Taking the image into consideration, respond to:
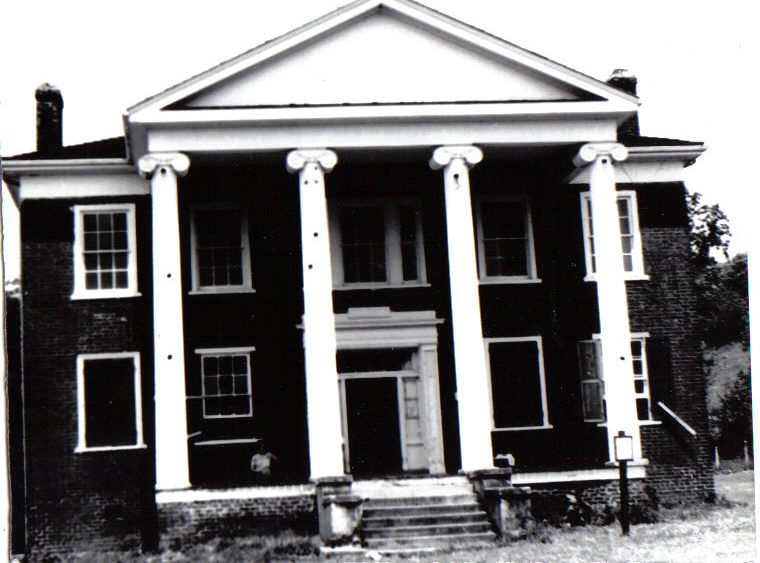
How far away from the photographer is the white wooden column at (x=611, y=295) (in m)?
21.8

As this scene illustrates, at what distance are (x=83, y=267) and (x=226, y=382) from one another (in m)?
3.90

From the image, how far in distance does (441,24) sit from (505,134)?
2.44 m

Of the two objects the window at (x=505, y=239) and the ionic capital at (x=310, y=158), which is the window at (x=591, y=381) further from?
the ionic capital at (x=310, y=158)

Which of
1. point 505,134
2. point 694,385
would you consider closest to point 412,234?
point 505,134

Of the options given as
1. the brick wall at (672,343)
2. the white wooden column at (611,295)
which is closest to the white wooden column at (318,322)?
the white wooden column at (611,295)

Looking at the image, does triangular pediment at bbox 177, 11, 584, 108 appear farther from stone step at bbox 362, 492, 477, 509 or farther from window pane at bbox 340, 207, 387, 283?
stone step at bbox 362, 492, 477, 509

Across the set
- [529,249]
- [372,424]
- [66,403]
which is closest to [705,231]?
[529,249]

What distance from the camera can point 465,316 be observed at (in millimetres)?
21469

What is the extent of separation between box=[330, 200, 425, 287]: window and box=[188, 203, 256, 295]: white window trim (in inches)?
72.5

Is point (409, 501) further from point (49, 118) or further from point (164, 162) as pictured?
point (49, 118)

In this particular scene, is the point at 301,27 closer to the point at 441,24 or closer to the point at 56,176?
the point at 441,24

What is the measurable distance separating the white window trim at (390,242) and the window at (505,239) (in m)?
1.32

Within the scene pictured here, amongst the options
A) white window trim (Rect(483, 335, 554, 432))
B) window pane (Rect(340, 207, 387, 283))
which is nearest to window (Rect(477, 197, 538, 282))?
white window trim (Rect(483, 335, 554, 432))

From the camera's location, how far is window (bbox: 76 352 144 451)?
2381cm
